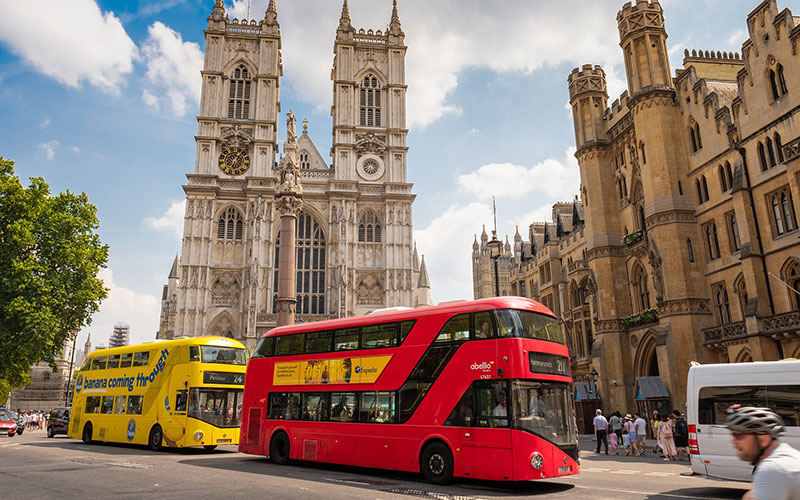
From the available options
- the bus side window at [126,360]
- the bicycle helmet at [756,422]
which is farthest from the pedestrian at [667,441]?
the bus side window at [126,360]

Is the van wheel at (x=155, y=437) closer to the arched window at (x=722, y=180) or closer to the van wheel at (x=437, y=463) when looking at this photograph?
the van wheel at (x=437, y=463)

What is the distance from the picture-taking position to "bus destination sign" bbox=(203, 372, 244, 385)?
17547 mm

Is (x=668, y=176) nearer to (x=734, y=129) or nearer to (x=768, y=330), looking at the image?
(x=734, y=129)

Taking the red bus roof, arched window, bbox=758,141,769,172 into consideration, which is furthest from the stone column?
arched window, bbox=758,141,769,172

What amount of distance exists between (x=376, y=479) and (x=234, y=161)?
44.2 meters

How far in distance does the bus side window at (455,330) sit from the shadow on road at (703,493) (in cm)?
425

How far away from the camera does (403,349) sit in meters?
12.2

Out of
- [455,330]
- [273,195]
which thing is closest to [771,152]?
[455,330]

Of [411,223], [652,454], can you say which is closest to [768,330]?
[652,454]

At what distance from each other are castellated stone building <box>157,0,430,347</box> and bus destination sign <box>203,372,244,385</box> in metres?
28.7

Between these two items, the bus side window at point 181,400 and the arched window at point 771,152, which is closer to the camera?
the bus side window at point 181,400

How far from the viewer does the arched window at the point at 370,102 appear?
54781mm

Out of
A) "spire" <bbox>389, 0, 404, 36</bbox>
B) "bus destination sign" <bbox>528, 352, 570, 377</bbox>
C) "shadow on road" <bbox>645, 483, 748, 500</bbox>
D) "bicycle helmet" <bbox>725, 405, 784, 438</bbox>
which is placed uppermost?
"spire" <bbox>389, 0, 404, 36</bbox>

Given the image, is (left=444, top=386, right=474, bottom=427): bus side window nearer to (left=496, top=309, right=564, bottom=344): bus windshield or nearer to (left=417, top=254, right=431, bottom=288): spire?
(left=496, top=309, right=564, bottom=344): bus windshield
